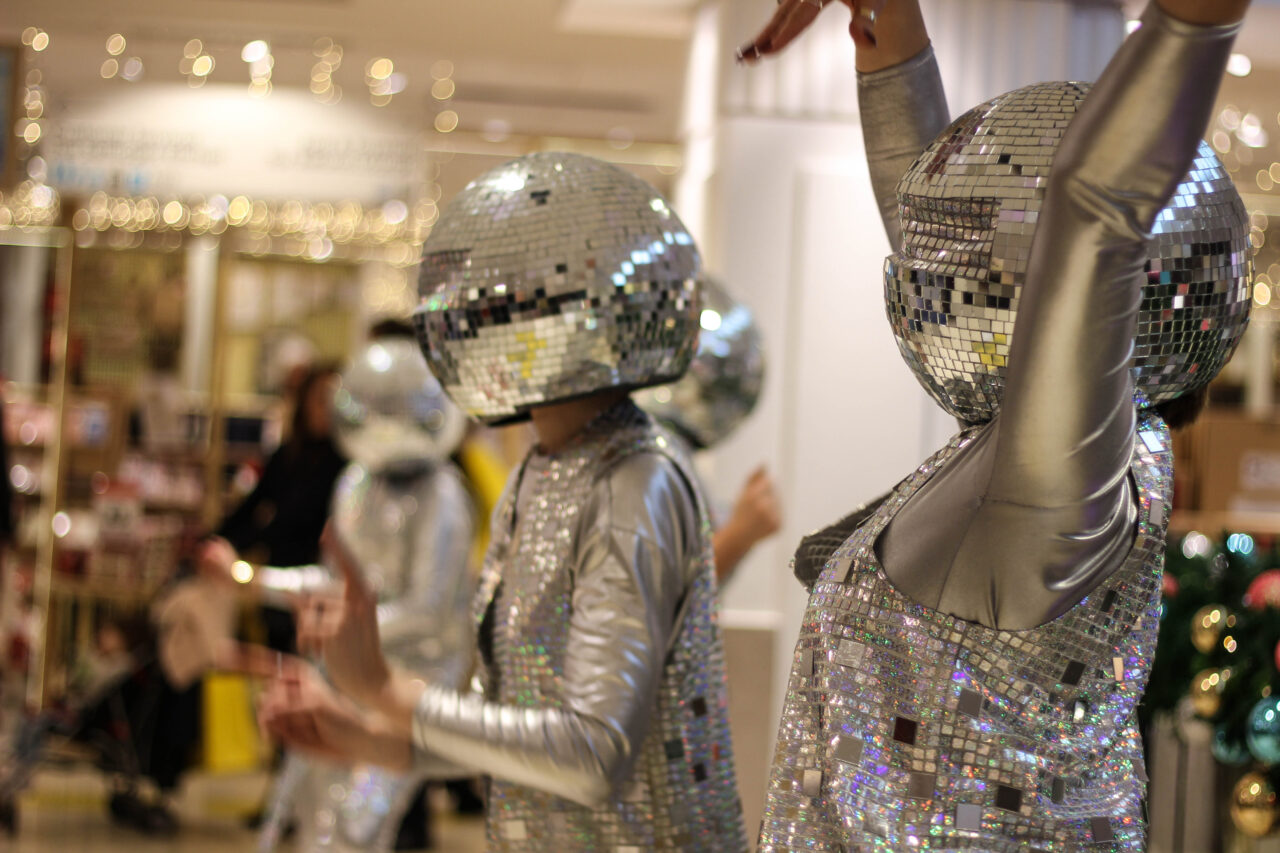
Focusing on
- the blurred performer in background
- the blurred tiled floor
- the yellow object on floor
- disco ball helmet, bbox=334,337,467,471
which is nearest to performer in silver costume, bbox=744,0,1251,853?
the blurred performer in background

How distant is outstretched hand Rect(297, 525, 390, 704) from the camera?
122 cm

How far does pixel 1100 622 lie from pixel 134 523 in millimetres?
6842

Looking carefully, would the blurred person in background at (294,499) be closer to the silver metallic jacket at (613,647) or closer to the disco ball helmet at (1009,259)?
the silver metallic jacket at (613,647)

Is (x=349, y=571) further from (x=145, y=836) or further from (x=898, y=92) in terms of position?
(x=145, y=836)

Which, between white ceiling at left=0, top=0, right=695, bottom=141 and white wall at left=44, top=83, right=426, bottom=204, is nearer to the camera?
white wall at left=44, top=83, right=426, bottom=204

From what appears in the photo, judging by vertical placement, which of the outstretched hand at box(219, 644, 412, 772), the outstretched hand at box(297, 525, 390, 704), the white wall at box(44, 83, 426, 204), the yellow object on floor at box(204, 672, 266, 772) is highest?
the white wall at box(44, 83, 426, 204)

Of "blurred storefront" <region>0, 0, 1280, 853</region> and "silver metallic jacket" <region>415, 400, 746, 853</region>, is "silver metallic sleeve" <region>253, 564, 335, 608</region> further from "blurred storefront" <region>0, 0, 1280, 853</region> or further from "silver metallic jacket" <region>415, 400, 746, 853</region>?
"silver metallic jacket" <region>415, 400, 746, 853</region>

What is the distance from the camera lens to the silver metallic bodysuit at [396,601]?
3.47m

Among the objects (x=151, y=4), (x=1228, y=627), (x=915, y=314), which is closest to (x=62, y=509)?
(x=151, y=4)

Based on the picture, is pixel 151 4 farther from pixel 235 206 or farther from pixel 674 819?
pixel 674 819

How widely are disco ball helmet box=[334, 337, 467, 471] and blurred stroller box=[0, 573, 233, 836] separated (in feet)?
7.26

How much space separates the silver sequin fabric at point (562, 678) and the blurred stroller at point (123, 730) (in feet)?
14.3

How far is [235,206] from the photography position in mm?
7469

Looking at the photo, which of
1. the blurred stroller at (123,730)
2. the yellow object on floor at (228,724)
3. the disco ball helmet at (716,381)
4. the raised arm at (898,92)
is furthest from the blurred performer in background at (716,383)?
the yellow object on floor at (228,724)
